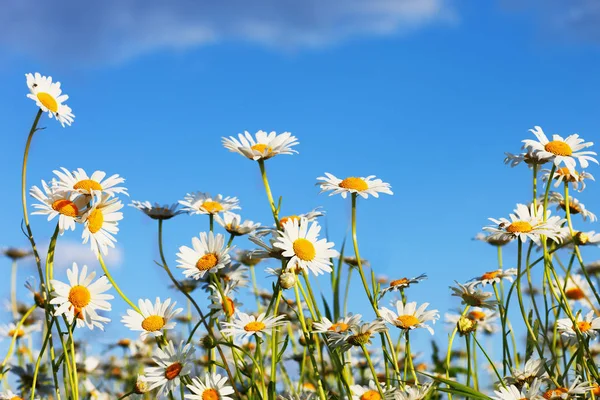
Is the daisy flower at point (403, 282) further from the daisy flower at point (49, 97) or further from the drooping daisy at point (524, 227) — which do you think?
the daisy flower at point (49, 97)

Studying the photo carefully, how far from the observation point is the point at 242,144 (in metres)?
3.03

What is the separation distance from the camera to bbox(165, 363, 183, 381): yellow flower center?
9.07 ft

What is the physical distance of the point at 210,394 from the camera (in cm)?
276

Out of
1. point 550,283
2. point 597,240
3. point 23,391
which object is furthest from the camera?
point 23,391

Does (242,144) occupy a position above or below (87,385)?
above

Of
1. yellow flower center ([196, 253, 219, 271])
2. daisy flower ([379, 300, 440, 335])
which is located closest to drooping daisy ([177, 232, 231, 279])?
yellow flower center ([196, 253, 219, 271])

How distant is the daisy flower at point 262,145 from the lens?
9.70 ft

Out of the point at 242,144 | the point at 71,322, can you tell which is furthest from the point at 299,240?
the point at 71,322

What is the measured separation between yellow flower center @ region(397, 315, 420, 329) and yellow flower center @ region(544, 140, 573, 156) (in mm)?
957

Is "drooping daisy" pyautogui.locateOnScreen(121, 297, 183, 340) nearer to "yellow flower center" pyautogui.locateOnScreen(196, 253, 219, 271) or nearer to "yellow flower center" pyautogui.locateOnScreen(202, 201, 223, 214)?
"yellow flower center" pyautogui.locateOnScreen(196, 253, 219, 271)

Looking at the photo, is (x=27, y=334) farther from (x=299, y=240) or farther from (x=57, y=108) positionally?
(x=299, y=240)

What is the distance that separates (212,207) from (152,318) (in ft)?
2.00

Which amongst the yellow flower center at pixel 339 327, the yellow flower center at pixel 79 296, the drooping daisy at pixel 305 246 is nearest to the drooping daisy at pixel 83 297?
the yellow flower center at pixel 79 296

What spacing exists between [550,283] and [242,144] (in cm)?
140
